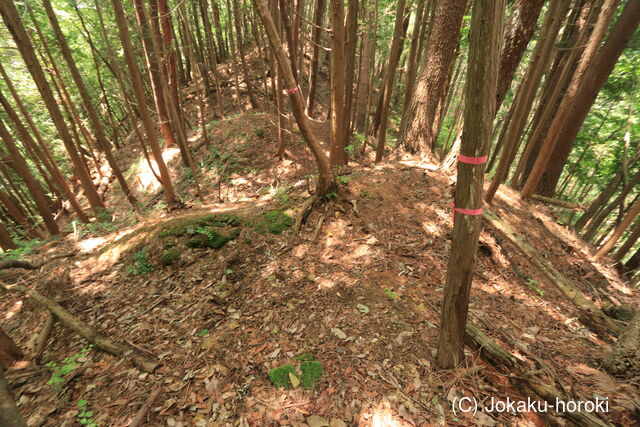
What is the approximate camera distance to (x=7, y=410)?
5.86ft

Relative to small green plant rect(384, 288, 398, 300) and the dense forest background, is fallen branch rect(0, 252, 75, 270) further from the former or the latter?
small green plant rect(384, 288, 398, 300)

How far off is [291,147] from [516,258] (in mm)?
8675

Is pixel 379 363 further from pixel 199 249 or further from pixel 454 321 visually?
pixel 199 249

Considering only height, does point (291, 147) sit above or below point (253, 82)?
below

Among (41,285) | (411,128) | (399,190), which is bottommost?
(41,285)

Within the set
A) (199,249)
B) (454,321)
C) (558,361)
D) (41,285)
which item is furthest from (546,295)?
(41,285)

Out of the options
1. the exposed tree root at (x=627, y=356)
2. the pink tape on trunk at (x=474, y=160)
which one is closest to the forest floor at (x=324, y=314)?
the exposed tree root at (x=627, y=356)

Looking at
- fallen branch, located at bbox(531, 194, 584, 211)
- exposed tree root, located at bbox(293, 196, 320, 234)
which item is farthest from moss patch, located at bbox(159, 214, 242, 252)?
fallen branch, located at bbox(531, 194, 584, 211)

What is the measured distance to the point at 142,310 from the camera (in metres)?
4.25

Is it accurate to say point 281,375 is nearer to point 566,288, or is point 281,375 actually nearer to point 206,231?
point 206,231

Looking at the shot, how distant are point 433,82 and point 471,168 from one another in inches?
218

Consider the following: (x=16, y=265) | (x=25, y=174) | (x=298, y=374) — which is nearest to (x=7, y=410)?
(x=298, y=374)

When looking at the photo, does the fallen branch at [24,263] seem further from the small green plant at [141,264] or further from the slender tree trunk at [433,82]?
the slender tree trunk at [433,82]

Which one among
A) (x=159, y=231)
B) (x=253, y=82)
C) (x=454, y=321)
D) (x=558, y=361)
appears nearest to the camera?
(x=454, y=321)
